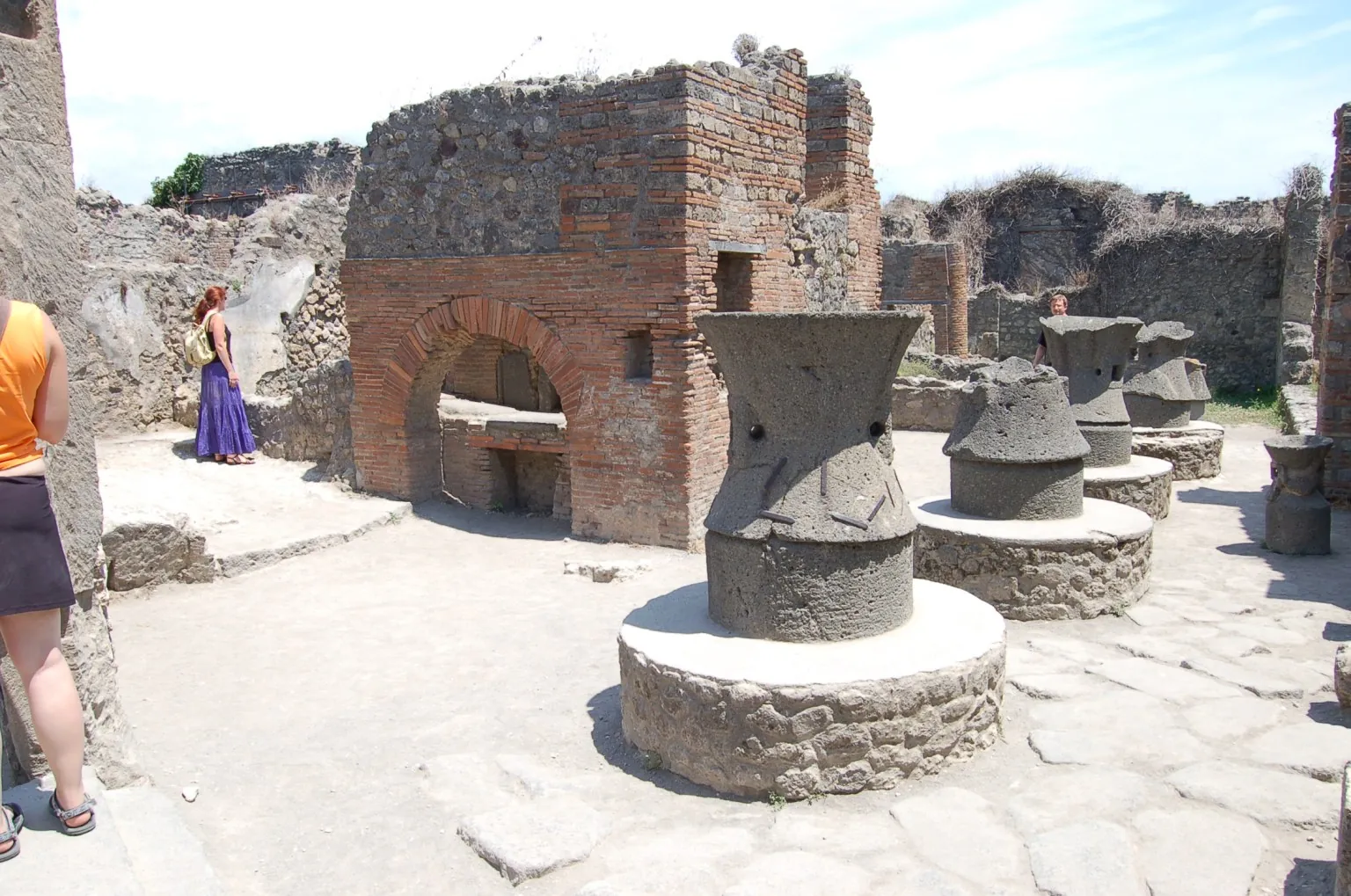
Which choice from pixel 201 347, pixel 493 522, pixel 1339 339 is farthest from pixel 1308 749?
pixel 201 347

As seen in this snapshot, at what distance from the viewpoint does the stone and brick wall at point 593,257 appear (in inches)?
302

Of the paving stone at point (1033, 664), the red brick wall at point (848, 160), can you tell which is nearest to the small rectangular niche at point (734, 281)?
the red brick wall at point (848, 160)

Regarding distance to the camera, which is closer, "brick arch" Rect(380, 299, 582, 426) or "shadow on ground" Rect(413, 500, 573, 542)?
"brick arch" Rect(380, 299, 582, 426)

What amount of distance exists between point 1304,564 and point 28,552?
7588mm

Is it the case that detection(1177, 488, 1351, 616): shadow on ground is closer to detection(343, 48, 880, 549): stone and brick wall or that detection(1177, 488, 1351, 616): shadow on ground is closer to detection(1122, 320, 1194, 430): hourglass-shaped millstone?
detection(1122, 320, 1194, 430): hourglass-shaped millstone

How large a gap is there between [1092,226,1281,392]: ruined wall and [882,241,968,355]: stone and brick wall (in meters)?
3.02

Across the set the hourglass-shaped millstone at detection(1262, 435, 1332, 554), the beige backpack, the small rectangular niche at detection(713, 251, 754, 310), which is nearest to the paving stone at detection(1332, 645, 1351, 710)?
the hourglass-shaped millstone at detection(1262, 435, 1332, 554)

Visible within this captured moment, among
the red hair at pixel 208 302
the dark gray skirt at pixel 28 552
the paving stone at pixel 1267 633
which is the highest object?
the red hair at pixel 208 302

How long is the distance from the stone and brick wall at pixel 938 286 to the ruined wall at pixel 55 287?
632 inches

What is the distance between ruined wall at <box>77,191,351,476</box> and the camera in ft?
32.5

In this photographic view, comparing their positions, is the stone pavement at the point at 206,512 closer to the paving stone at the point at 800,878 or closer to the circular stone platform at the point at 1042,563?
the circular stone platform at the point at 1042,563

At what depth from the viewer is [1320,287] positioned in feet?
40.5

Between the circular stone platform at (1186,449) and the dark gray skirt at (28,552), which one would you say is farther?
the circular stone platform at (1186,449)

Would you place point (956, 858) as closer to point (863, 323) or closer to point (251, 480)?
point (863, 323)
